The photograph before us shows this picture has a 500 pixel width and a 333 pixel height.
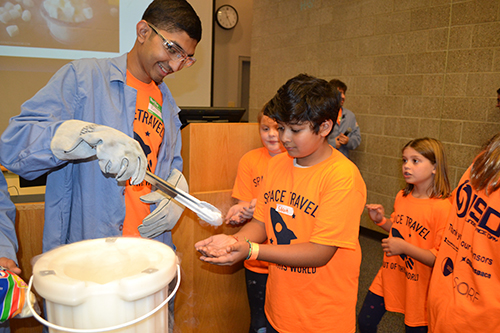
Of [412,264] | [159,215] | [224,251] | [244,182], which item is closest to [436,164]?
[412,264]

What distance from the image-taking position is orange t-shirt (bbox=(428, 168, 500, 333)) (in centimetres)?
101

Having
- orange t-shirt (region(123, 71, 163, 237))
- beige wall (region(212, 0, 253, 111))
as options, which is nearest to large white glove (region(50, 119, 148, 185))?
orange t-shirt (region(123, 71, 163, 237))

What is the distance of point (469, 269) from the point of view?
108cm

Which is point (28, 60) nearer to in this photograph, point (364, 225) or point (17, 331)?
point (17, 331)

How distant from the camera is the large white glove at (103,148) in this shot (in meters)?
0.98

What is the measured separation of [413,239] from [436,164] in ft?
1.47

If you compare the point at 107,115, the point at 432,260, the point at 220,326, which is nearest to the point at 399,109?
the point at 432,260

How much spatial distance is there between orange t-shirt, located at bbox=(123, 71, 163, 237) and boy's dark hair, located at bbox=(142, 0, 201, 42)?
27cm

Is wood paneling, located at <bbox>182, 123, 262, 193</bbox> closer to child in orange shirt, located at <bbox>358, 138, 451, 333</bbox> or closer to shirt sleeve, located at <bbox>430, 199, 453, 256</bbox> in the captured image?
child in orange shirt, located at <bbox>358, 138, 451, 333</bbox>

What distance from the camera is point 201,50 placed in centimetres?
411

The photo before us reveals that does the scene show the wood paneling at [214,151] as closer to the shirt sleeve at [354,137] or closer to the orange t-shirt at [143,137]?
the orange t-shirt at [143,137]

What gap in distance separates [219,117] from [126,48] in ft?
4.07

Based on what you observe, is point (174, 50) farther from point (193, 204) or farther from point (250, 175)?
point (250, 175)

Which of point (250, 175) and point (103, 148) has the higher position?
point (103, 148)
